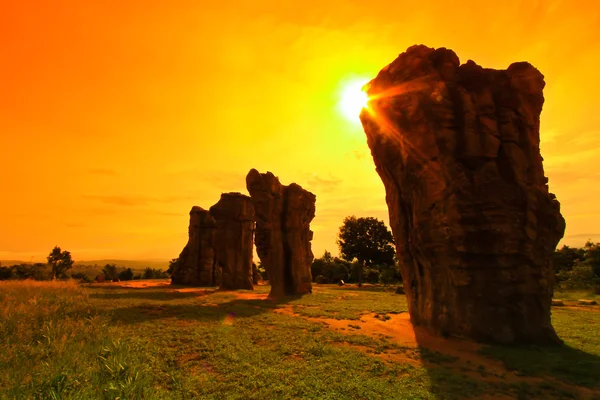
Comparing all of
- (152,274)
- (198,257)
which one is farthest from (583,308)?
(152,274)

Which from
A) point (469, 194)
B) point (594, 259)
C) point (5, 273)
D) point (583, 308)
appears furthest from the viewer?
point (5, 273)

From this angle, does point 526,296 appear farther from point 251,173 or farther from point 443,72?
point 251,173

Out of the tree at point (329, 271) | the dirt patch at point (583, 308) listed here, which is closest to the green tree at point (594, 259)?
the dirt patch at point (583, 308)

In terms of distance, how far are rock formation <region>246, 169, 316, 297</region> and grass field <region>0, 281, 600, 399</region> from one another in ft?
51.9

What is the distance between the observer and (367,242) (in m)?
59.0

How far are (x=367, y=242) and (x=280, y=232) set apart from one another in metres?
30.4

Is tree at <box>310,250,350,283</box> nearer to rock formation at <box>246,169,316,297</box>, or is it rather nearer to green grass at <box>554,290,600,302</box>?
rock formation at <box>246,169,316,297</box>

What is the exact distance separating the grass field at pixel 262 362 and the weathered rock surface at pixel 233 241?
21566 millimetres

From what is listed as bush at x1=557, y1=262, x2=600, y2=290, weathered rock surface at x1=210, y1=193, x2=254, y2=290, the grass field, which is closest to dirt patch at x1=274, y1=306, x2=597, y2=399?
the grass field

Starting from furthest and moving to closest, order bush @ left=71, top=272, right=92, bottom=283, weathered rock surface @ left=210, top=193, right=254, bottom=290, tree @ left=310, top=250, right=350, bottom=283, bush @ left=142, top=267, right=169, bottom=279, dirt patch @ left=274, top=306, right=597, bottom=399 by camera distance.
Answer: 1. bush @ left=142, top=267, right=169, bottom=279
2. tree @ left=310, top=250, right=350, bottom=283
3. bush @ left=71, top=272, right=92, bottom=283
4. weathered rock surface @ left=210, top=193, right=254, bottom=290
5. dirt patch @ left=274, top=306, right=597, bottom=399

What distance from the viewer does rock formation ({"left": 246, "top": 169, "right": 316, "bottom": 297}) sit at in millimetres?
31500

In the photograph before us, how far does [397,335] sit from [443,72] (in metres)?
12.6

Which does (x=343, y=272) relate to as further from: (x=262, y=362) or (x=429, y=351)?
(x=262, y=362)

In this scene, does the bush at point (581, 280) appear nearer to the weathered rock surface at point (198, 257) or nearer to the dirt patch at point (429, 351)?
the dirt patch at point (429, 351)
